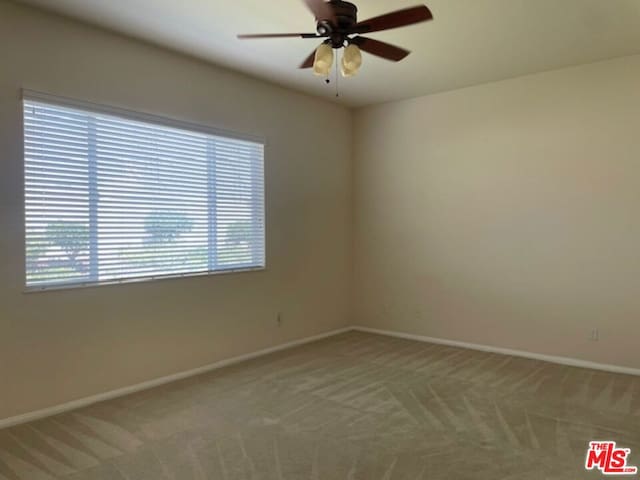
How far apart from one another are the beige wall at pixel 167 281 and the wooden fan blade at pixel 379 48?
190 cm

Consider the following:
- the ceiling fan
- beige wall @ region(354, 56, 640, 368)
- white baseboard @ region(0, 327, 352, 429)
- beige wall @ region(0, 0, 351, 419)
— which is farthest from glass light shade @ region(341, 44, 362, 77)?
white baseboard @ region(0, 327, 352, 429)

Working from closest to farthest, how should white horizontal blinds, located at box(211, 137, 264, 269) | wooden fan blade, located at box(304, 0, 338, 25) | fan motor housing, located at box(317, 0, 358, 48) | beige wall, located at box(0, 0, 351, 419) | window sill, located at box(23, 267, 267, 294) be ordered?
wooden fan blade, located at box(304, 0, 338, 25) < fan motor housing, located at box(317, 0, 358, 48) < beige wall, located at box(0, 0, 351, 419) < window sill, located at box(23, 267, 267, 294) < white horizontal blinds, located at box(211, 137, 264, 269)

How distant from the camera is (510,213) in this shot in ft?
15.7

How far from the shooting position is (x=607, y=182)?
13.9ft

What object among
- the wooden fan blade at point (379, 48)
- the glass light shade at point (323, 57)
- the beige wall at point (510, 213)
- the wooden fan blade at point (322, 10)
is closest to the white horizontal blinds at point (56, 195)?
the glass light shade at point (323, 57)

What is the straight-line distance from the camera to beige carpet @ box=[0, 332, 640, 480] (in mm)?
2508

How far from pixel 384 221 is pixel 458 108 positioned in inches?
63.1

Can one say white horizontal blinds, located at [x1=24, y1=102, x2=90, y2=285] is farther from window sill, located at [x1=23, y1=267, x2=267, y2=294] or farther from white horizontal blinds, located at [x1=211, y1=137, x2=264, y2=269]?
white horizontal blinds, located at [x1=211, y1=137, x2=264, y2=269]

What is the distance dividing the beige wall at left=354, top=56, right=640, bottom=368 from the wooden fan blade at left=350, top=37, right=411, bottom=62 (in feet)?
7.46

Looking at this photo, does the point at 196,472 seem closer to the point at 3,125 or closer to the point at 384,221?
the point at 3,125

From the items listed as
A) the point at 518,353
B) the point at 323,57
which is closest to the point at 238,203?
the point at 323,57

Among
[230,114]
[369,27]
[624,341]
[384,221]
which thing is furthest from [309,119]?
[624,341]

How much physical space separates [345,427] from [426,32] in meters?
3.02

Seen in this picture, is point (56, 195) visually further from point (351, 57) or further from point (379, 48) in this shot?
point (379, 48)
